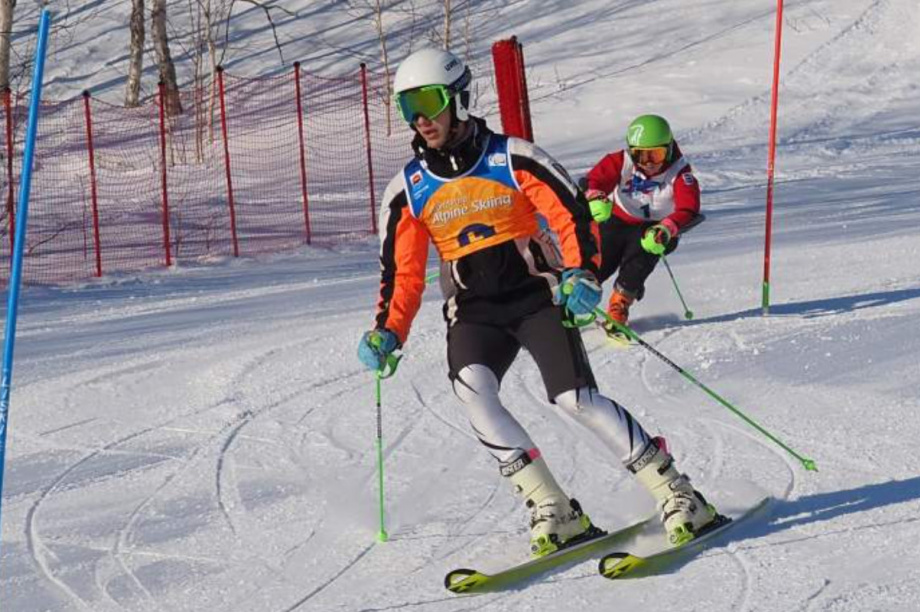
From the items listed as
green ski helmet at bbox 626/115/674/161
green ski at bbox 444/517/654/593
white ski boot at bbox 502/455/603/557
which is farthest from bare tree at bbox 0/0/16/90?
green ski at bbox 444/517/654/593

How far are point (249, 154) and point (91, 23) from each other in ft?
34.8

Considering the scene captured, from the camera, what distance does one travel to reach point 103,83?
29375 mm

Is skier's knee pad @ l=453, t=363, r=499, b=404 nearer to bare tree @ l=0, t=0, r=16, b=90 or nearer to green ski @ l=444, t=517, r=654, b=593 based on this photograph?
green ski @ l=444, t=517, r=654, b=593

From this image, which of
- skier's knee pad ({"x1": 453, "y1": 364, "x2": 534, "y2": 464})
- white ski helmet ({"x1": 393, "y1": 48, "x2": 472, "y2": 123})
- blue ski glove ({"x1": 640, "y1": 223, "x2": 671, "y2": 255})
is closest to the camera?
white ski helmet ({"x1": 393, "y1": 48, "x2": 472, "y2": 123})

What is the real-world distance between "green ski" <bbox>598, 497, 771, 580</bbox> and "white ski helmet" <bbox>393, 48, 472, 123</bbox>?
5.67 ft

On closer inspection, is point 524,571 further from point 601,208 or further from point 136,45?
point 136,45

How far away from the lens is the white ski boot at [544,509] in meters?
5.57

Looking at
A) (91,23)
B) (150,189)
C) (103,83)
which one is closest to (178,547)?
(150,189)

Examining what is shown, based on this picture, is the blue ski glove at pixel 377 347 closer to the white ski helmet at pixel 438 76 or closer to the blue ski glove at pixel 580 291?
the blue ski glove at pixel 580 291

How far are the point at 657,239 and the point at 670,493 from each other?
3.75 metres

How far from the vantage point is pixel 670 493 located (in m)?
5.58

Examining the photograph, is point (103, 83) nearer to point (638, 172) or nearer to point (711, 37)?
point (711, 37)

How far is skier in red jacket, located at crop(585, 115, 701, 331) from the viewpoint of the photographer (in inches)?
374

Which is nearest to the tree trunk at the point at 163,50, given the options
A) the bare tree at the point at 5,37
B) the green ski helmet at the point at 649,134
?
the bare tree at the point at 5,37
